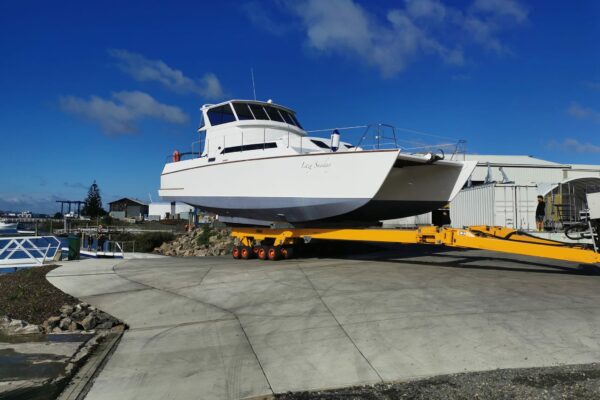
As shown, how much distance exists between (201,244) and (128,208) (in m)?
60.9

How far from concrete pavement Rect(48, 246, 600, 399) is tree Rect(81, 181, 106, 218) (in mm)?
70366

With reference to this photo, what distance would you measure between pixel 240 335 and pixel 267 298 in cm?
159

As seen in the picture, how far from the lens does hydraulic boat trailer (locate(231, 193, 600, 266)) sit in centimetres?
733

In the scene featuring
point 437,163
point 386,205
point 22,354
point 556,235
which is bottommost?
point 22,354

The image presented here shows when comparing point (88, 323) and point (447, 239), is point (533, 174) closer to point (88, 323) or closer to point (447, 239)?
point (447, 239)

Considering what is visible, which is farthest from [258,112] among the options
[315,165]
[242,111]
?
[315,165]

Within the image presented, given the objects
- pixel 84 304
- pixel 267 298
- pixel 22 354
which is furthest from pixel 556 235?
pixel 22 354

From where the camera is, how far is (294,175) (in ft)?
31.7

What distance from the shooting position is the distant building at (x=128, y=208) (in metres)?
74.1

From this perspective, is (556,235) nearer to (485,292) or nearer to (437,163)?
(437,163)

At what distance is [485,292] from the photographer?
6.27 meters

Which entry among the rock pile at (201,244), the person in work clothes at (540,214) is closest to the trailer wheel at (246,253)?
the rock pile at (201,244)

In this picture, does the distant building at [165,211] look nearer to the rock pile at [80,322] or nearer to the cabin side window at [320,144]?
the cabin side window at [320,144]

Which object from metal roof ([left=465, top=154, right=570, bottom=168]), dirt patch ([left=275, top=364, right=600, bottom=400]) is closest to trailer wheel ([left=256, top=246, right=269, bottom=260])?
dirt patch ([left=275, top=364, right=600, bottom=400])
